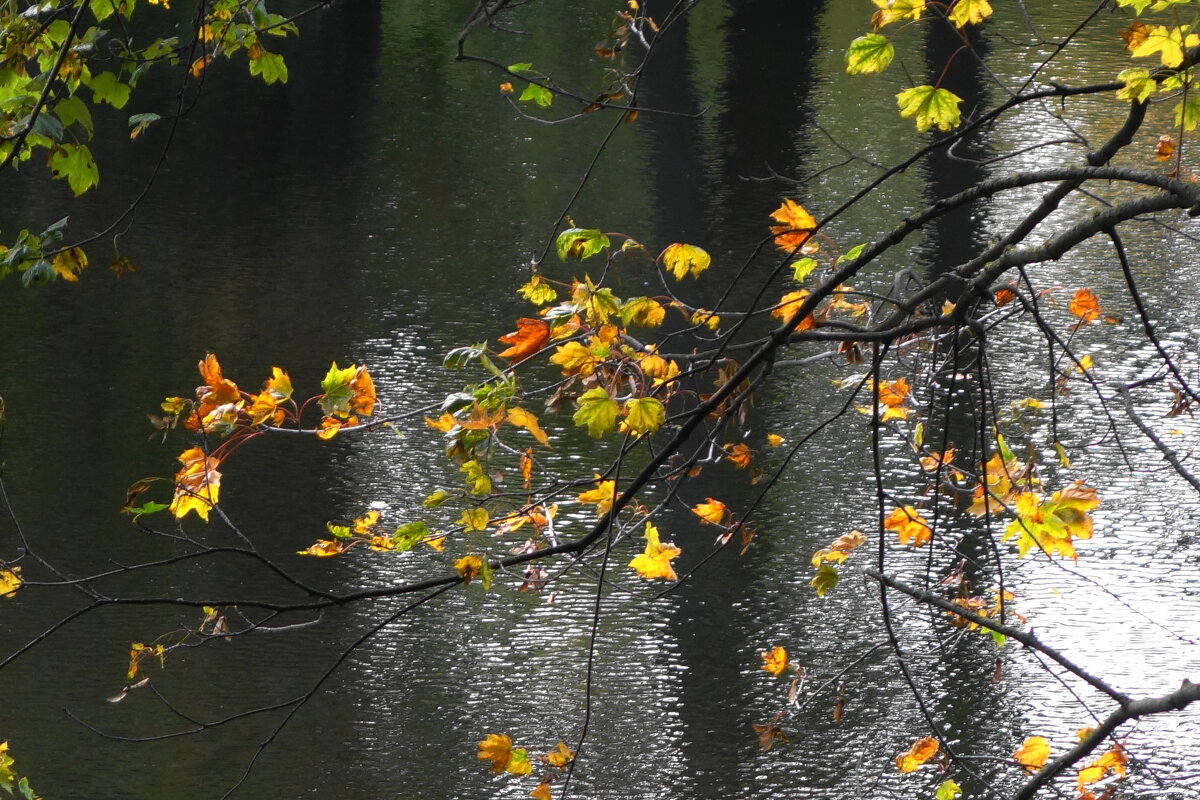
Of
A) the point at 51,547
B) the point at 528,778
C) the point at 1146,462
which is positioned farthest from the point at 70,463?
the point at 1146,462

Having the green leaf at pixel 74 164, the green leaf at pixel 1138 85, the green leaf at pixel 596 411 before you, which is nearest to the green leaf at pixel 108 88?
the green leaf at pixel 74 164

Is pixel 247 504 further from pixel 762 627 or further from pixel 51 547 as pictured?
pixel 762 627

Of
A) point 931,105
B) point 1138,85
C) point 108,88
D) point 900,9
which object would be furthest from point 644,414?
point 108,88

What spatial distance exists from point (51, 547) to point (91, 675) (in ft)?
3.17

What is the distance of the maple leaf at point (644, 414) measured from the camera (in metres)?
2.42

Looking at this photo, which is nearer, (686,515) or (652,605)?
(652,605)

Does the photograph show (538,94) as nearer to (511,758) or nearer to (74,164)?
(74,164)

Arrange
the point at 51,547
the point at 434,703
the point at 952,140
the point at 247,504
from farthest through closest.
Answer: the point at 247,504 → the point at 51,547 → the point at 434,703 → the point at 952,140

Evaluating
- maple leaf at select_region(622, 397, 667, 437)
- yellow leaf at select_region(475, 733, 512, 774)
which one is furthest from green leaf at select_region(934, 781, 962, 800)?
maple leaf at select_region(622, 397, 667, 437)

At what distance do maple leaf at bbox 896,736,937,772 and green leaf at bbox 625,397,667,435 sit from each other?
210 cm

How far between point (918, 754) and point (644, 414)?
84.4 inches

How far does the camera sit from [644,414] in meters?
2.44

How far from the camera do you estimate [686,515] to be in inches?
247

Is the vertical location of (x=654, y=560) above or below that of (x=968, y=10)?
below
